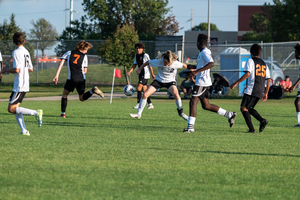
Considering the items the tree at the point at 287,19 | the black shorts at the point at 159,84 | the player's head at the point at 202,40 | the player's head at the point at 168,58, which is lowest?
the black shorts at the point at 159,84

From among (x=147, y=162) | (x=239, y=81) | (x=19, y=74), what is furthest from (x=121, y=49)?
(x=147, y=162)

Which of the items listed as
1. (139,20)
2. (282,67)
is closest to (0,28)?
(139,20)

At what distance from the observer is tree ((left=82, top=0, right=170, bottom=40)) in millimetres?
55125

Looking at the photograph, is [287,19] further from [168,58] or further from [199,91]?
[199,91]

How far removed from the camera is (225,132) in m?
9.60

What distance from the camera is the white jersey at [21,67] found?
8.46 metres

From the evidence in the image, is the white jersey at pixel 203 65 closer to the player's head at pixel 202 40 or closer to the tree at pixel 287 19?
the player's head at pixel 202 40

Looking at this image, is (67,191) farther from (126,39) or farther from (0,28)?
(0,28)

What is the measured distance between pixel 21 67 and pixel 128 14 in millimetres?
49001

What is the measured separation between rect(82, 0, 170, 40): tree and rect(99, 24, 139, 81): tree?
23.3m

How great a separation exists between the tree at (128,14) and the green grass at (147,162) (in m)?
45.6

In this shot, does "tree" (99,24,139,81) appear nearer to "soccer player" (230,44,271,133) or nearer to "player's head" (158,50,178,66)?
"player's head" (158,50,178,66)

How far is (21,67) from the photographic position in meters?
8.49

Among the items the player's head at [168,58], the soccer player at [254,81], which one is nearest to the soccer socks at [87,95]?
the player's head at [168,58]
